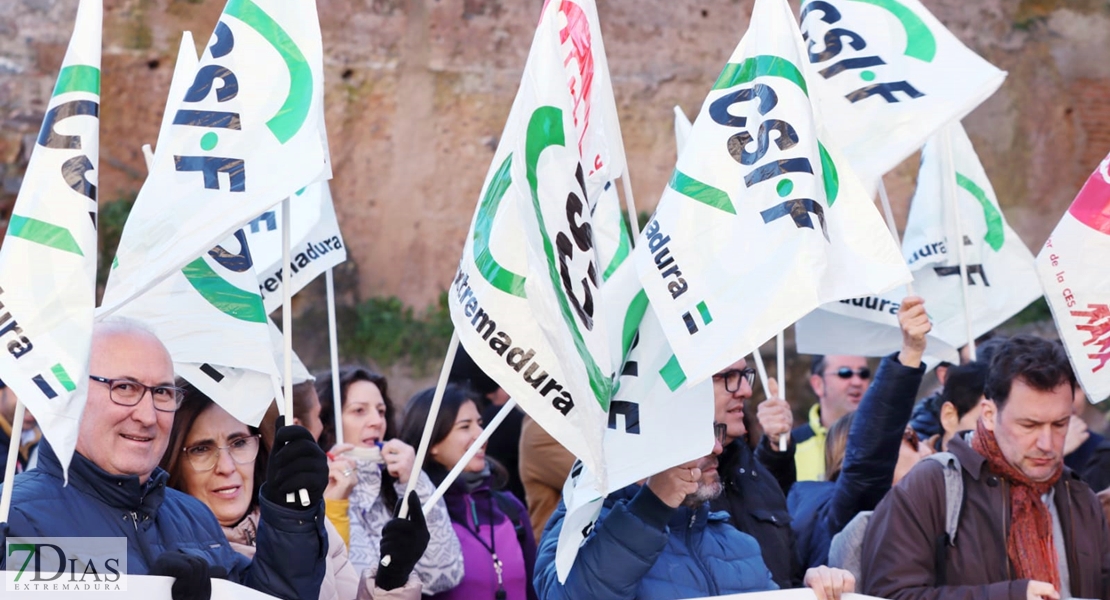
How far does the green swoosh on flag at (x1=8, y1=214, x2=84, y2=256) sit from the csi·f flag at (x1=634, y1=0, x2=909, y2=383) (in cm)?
150

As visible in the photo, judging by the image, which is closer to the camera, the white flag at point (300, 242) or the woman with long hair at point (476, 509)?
the woman with long hair at point (476, 509)

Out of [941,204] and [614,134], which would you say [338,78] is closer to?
[941,204]

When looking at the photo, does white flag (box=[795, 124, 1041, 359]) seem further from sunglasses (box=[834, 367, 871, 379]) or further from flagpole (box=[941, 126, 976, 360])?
sunglasses (box=[834, 367, 871, 379])

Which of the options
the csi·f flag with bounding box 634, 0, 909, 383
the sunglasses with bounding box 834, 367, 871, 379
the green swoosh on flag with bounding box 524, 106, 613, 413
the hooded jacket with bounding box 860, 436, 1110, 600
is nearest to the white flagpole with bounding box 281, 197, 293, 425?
the green swoosh on flag with bounding box 524, 106, 613, 413

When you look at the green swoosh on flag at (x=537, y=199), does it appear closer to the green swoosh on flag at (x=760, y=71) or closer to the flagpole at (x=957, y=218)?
the green swoosh on flag at (x=760, y=71)

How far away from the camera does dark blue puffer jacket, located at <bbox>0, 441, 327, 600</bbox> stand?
304 cm

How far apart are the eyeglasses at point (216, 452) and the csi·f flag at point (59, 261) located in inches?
33.1

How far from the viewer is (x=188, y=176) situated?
3.58 m

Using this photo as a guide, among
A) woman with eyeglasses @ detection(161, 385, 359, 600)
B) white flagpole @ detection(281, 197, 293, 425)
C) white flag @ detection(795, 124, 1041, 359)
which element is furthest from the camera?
white flag @ detection(795, 124, 1041, 359)

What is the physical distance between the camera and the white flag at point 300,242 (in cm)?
503

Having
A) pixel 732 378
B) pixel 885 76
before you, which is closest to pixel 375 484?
pixel 732 378

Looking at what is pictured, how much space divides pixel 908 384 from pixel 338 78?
835 centimetres

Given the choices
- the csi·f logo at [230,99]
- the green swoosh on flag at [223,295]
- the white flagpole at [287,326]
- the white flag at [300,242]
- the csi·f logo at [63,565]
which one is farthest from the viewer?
the white flag at [300,242]

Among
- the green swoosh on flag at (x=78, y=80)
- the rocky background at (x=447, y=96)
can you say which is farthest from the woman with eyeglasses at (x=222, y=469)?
the rocky background at (x=447, y=96)
